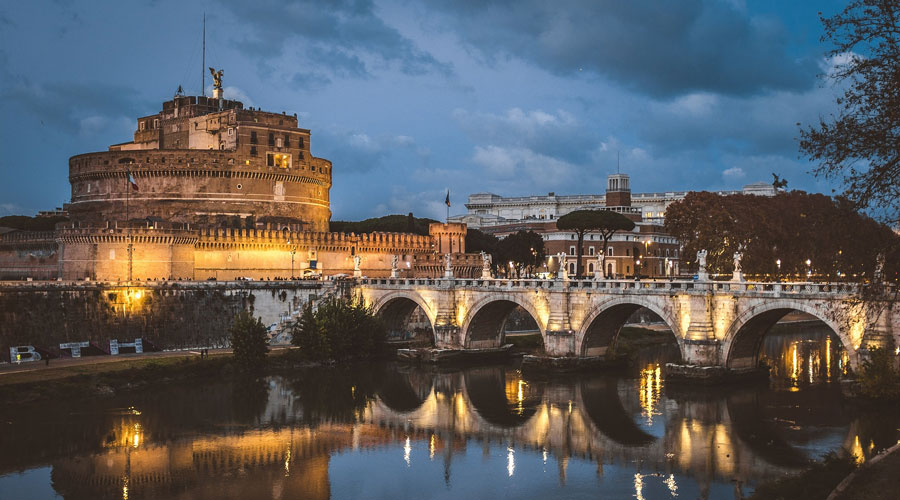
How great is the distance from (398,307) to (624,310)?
18.9m

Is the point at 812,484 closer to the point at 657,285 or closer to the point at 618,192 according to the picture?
the point at 657,285

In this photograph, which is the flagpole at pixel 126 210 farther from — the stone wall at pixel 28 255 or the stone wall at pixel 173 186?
the stone wall at pixel 28 255

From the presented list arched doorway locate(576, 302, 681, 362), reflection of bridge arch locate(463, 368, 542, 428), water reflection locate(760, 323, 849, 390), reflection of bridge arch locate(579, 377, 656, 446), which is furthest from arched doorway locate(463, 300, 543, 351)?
water reflection locate(760, 323, 849, 390)

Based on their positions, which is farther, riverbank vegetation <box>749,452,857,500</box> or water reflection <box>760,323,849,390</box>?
water reflection <box>760,323,849,390</box>

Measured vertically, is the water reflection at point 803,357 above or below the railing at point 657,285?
below

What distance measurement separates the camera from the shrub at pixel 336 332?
5453 cm

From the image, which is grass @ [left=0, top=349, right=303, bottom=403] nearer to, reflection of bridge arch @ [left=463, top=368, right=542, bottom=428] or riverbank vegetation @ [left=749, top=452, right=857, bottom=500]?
reflection of bridge arch @ [left=463, top=368, right=542, bottom=428]

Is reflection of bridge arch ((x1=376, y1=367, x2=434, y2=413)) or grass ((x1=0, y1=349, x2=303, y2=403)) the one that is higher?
grass ((x1=0, y1=349, x2=303, y2=403))

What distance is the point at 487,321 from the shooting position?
57594 millimetres

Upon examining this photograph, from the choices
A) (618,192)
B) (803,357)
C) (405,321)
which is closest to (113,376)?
(405,321)

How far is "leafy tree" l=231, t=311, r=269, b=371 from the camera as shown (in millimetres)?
50844

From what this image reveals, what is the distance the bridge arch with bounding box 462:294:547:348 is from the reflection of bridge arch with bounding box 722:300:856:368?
1324 centimetres

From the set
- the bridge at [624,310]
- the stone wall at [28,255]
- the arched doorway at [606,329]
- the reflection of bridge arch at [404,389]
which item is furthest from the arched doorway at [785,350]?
the stone wall at [28,255]

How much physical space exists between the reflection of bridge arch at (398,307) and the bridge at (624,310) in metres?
0.07
